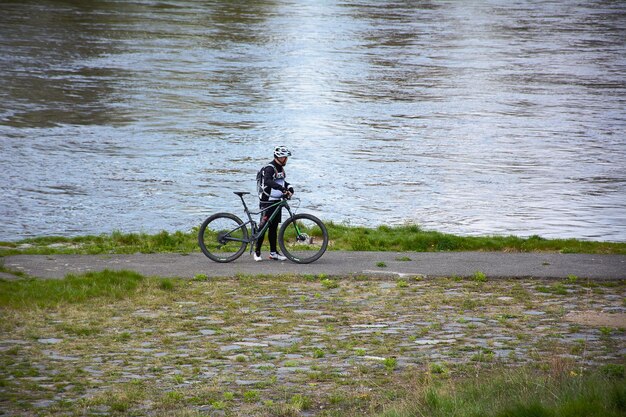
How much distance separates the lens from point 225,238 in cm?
1594

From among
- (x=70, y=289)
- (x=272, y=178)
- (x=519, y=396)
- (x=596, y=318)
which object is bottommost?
(x=519, y=396)

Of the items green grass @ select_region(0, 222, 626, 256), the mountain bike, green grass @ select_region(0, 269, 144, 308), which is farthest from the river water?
green grass @ select_region(0, 269, 144, 308)

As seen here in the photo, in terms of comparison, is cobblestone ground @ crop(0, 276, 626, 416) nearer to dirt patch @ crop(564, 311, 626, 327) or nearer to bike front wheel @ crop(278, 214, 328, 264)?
dirt patch @ crop(564, 311, 626, 327)

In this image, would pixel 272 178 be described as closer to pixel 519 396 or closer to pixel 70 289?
pixel 70 289

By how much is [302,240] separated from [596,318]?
5.32 meters

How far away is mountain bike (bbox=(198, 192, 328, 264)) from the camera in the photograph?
51.1 feet

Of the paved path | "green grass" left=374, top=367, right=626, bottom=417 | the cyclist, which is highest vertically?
the cyclist

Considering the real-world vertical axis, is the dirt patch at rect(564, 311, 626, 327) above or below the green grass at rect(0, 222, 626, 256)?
below

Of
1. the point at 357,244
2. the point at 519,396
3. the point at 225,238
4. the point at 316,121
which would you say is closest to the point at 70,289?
the point at 225,238

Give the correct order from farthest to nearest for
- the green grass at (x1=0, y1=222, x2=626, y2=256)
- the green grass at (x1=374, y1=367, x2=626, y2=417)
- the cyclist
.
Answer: the green grass at (x1=0, y1=222, x2=626, y2=256) < the cyclist < the green grass at (x1=374, y1=367, x2=626, y2=417)

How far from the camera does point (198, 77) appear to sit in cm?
4312

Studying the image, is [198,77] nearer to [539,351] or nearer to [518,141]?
[518,141]

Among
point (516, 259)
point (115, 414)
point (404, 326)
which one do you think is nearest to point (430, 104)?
point (516, 259)

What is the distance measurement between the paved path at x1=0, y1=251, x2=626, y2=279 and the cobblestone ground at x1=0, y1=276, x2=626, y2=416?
1.70 feet
